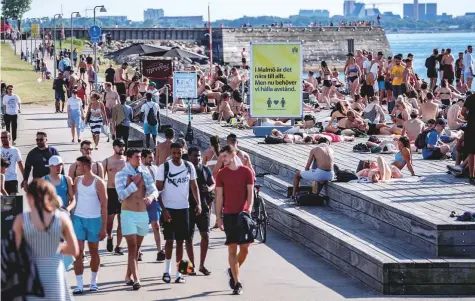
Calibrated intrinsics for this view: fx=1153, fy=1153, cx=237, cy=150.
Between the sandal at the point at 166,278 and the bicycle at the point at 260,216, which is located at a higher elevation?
the bicycle at the point at 260,216

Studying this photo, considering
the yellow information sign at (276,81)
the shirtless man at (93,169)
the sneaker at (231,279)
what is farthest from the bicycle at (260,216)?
the yellow information sign at (276,81)

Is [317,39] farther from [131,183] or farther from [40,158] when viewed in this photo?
[131,183]

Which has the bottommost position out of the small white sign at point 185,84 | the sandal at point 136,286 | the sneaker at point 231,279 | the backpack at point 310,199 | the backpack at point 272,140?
the sandal at point 136,286

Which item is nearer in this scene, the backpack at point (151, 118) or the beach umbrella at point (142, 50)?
the backpack at point (151, 118)

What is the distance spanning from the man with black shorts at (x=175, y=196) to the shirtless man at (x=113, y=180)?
164 centimetres

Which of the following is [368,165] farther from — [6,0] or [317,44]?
[6,0]

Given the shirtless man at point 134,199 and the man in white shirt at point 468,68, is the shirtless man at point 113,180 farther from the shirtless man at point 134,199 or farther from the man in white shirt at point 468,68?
the man in white shirt at point 468,68

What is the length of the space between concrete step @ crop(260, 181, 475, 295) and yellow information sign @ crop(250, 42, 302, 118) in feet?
31.7

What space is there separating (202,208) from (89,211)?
1.77m

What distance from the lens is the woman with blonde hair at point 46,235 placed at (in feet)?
26.7

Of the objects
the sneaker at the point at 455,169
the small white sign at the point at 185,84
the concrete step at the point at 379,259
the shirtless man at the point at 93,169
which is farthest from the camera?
the small white sign at the point at 185,84

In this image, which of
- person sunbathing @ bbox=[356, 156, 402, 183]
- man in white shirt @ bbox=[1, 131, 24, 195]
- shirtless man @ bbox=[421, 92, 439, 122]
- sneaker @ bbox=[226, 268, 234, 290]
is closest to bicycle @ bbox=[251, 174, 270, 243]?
person sunbathing @ bbox=[356, 156, 402, 183]

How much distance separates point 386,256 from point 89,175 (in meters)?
3.40

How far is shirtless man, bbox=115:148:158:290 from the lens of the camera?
41.0 feet
